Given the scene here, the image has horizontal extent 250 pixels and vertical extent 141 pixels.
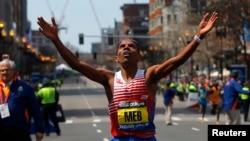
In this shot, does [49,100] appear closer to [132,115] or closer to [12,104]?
[12,104]

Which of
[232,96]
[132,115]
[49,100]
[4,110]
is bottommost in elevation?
[49,100]

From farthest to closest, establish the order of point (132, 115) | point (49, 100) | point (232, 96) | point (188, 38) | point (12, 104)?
point (188, 38)
point (49, 100)
point (232, 96)
point (12, 104)
point (132, 115)

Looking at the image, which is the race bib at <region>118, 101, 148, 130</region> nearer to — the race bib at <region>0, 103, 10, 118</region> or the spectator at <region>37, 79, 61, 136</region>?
the race bib at <region>0, 103, 10, 118</region>

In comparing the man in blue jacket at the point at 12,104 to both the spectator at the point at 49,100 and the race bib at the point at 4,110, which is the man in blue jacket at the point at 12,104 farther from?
the spectator at the point at 49,100

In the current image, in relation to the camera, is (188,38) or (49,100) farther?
(188,38)

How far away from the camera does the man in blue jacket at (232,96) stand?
2173cm

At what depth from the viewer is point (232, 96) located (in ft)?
72.5

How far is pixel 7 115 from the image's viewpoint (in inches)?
445

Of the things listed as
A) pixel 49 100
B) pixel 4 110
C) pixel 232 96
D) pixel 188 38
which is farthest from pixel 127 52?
pixel 188 38

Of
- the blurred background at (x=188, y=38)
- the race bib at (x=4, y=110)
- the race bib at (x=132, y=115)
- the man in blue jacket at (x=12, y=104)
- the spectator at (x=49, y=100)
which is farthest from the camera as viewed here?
the blurred background at (x=188, y=38)

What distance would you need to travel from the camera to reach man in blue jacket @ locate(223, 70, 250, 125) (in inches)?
856

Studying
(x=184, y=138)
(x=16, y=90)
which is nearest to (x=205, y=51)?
(x=184, y=138)

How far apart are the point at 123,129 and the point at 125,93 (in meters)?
0.36

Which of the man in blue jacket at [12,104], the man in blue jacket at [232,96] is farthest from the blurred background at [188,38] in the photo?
the man in blue jacket at [232,96]
